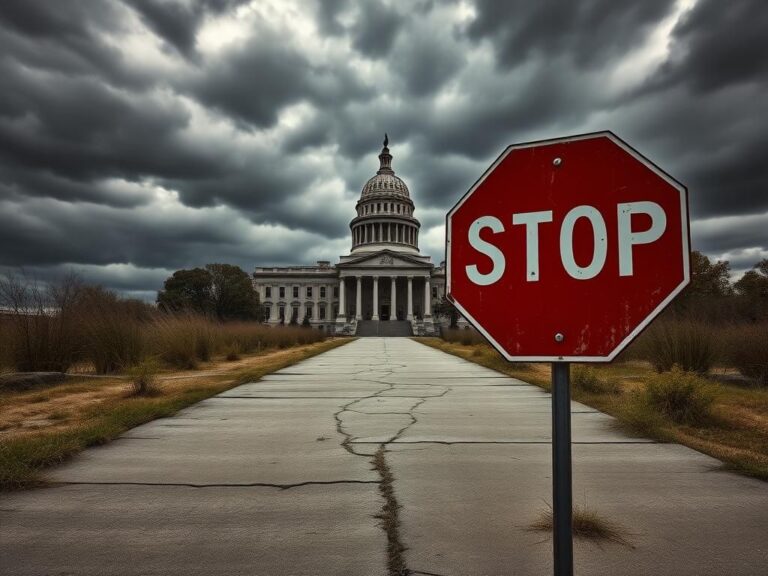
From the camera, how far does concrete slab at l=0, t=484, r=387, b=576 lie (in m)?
1.99

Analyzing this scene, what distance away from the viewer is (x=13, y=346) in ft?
30.4

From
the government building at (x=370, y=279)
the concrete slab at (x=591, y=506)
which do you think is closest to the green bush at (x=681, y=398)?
the concrete slab at (x=591, y=506)

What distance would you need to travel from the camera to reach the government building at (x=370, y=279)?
75.7 m

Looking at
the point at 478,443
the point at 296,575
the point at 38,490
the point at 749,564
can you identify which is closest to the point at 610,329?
the point at 749,564

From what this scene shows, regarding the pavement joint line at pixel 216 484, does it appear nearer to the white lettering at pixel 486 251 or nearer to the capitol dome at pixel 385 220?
the white lettering at pixel 486 251

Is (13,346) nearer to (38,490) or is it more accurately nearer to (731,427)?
(38,490)

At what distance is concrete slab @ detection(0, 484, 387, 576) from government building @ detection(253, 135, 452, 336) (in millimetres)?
64624

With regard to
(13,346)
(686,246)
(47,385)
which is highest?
(686,246)

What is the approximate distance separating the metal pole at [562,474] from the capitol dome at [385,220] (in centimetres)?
8262

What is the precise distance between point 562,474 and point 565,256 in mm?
691

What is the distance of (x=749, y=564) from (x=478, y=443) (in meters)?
2.24

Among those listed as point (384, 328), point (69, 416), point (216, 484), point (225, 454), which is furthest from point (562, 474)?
point (384, 328)

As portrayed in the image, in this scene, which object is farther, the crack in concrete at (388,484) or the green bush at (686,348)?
the green bush at (686,348)

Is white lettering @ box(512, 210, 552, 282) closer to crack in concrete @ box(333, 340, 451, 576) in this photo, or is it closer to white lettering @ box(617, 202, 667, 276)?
white lettering @ box(617, 202, 667, 276)
